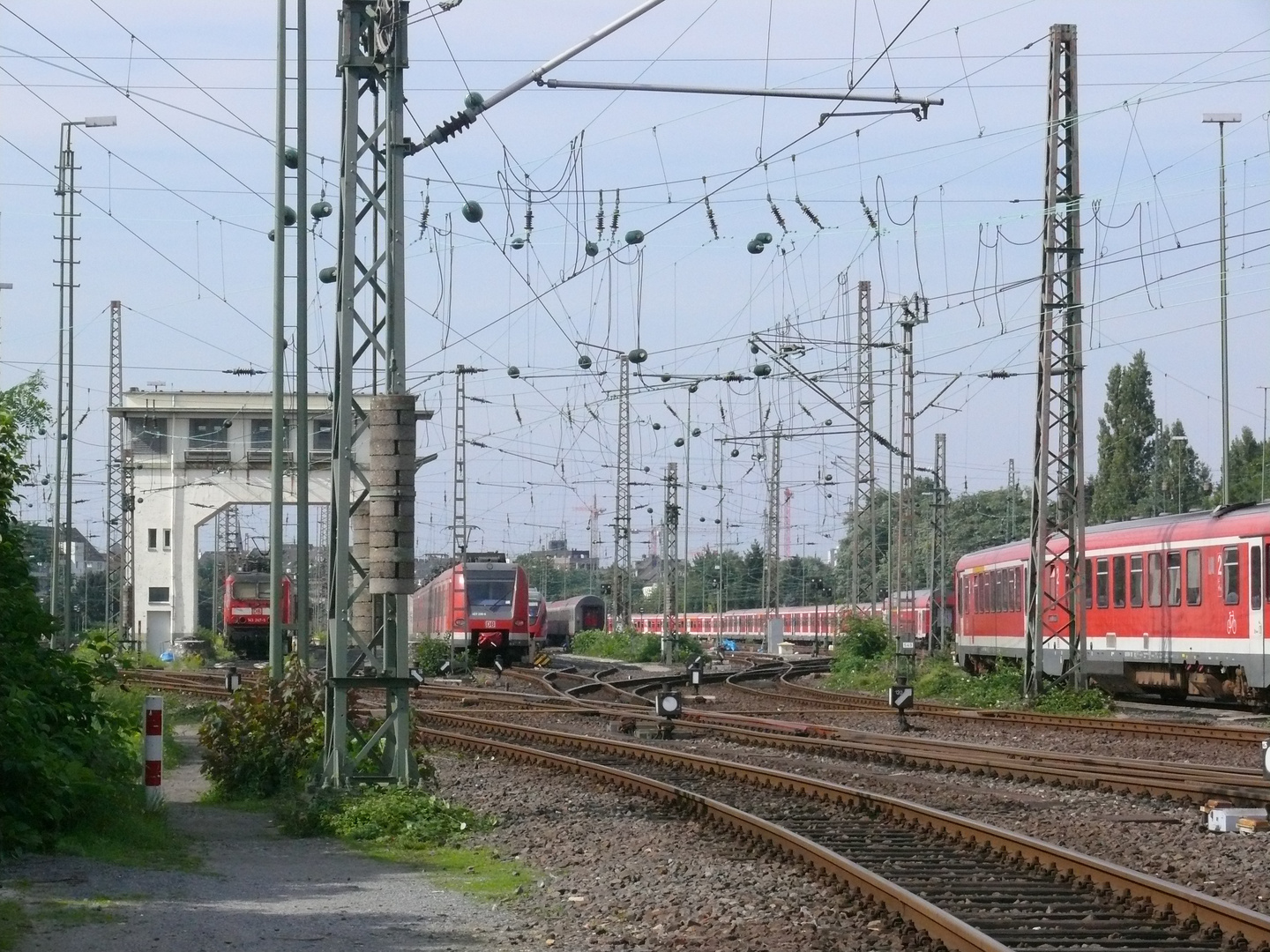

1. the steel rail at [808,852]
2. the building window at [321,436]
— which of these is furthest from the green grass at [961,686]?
the building window at [321,436]

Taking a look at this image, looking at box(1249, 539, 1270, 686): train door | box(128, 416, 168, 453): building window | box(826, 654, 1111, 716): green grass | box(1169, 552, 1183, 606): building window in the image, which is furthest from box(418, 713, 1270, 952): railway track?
box(128, 416, 168, 453): building window

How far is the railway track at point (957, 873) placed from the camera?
27.7ft

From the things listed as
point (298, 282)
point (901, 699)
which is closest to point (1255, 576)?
point (901, 699)

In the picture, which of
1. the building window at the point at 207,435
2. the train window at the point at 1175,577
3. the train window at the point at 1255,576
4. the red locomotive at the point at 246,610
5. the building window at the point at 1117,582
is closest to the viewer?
the train window at the point at 1255,576

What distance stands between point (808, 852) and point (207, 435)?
183 feet

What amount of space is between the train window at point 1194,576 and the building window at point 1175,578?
252 millimetres

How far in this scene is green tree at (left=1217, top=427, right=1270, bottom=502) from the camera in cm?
8394

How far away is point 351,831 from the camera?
12703 millimetres

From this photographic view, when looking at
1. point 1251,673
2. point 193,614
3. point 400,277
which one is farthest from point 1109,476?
point 400,277

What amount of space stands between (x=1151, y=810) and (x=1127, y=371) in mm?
74547

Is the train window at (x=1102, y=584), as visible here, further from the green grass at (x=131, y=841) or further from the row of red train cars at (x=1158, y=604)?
the green grass at (x=131, y=841)

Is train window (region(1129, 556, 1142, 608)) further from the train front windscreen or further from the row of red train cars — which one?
the train front windscreen

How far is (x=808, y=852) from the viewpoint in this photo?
11.0 m

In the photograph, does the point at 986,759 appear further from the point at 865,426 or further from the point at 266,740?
the point at 865,426
